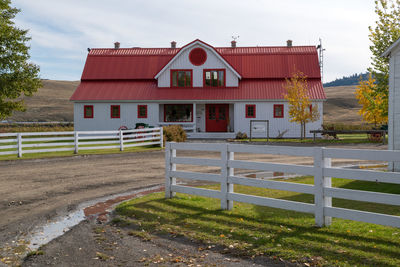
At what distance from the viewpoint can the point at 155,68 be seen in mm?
42094

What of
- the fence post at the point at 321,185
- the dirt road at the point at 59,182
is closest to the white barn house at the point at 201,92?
the dirt road at the point at 59,182

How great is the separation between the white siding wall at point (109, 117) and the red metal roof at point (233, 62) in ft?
12.7

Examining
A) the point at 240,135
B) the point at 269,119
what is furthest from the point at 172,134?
the point at 269,119

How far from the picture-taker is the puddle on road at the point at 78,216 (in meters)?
7.07

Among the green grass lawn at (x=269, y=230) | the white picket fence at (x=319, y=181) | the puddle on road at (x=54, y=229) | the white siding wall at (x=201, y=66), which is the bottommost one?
the puddle on road at (x=54, y=229)

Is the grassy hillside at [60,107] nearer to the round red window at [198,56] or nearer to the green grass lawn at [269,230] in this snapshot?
the round red window at [198,56]

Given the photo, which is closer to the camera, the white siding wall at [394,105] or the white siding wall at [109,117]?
the white siding wall at [394,105]

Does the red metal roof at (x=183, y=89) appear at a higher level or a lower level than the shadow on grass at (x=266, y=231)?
higher

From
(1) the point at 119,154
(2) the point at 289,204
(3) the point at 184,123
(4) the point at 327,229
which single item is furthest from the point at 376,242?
(3) the point at 184,123

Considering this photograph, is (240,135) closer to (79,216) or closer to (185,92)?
(185,92)

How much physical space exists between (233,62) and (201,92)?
206 inches

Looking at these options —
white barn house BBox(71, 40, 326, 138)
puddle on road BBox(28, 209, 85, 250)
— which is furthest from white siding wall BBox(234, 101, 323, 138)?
puddle on road BBox(28, 209, 85, 250)

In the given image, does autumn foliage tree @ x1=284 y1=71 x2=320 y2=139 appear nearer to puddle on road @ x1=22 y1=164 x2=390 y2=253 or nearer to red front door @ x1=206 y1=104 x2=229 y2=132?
red front door @ x1=206 y1=104 x2=229 y2=132

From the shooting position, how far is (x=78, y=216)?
8.65 metres
